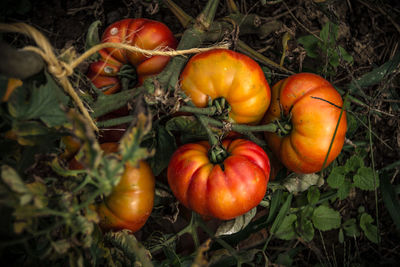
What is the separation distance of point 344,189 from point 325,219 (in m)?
0.14

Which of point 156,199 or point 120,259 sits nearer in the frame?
point 120,259

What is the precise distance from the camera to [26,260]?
74 cm

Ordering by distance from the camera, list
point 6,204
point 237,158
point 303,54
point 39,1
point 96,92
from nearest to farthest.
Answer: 1. point 6,204
2. point 237,158
3. point 96,92
4. point 303,54
5. point 39,1

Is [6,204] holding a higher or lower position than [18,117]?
lower

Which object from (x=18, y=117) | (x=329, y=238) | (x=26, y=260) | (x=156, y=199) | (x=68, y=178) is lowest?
(x=329, y=238)

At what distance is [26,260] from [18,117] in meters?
0.34

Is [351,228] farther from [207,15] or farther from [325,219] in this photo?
[207,15]

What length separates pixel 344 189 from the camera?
124cm

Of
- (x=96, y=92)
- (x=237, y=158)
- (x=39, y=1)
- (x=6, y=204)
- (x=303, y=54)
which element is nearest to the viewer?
(x=6, y=204)

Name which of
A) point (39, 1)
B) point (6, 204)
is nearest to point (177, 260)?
point (6, 204)

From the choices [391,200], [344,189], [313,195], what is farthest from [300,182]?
[391,200]

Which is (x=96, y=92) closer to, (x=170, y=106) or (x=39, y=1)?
(x=170, y=106)

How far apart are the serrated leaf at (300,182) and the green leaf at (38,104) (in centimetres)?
78

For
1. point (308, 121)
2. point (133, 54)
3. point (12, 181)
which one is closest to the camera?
point (12, 181)
